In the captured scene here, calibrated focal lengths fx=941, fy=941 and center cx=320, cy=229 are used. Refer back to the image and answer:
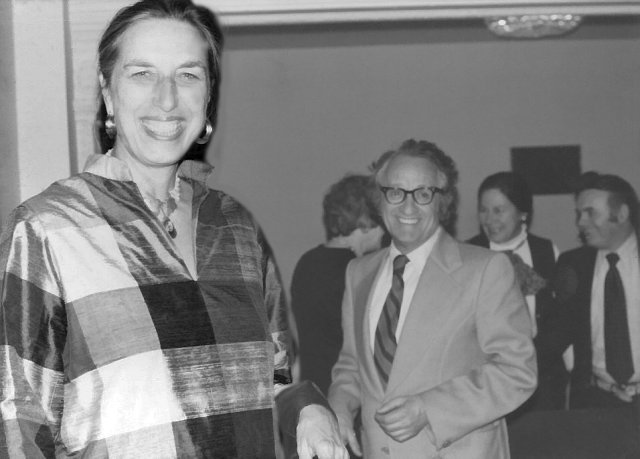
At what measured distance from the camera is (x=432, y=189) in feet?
8.71

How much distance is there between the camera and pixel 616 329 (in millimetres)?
3189

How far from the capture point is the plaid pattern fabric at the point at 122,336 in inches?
51.2

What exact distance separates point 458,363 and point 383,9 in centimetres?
116

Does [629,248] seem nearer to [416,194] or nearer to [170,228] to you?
[416,194]

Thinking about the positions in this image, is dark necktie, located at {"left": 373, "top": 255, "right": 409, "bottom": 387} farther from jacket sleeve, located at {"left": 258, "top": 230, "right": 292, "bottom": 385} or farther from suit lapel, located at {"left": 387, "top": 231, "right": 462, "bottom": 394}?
jacket sleeve, located at {"left": 258, "top": 230, "right": 292, "bottom": 385}

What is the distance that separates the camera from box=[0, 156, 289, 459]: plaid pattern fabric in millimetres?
1301

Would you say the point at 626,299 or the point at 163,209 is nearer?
the point at 163,209

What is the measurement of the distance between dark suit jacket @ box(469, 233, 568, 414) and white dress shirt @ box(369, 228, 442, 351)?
68 cm

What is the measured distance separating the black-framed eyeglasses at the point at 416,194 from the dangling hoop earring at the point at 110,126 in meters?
1.26

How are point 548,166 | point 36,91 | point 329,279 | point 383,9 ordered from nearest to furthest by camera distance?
1. point 36,91
2. point 383,9
3. point 329,279
4. point 548,166

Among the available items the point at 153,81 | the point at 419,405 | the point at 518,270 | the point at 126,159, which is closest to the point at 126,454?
the point at 126,159

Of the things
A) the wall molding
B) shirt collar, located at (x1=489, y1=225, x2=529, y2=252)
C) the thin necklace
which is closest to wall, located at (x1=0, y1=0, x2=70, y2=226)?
the wall molding

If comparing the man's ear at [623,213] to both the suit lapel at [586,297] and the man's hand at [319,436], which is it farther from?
the man's hand at [319,436]

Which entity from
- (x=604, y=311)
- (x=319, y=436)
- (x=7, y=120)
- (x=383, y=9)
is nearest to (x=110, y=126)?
(x=319, y=436)
